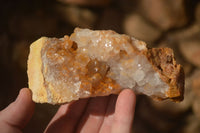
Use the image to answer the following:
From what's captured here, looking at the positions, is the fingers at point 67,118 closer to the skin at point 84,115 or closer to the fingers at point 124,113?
the skin at point 84,115

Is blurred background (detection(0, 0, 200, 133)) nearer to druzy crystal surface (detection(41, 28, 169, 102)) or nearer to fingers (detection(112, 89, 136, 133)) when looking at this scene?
druzy crystal surface (detection(41, 28, 169, 102))

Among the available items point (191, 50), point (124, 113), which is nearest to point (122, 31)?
point (191, 50)

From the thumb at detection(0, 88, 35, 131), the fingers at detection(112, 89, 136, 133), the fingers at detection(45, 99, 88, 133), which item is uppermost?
the fingers at detection(112, 89, 136, 133)

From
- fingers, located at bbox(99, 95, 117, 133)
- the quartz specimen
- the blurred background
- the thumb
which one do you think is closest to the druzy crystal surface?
the quartz specimen

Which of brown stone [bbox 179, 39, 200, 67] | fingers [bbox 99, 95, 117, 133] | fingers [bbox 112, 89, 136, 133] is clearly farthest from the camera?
brown stone [bbox 179, 39, 200, 67]

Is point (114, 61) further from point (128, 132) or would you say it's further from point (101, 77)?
point (128, 132)

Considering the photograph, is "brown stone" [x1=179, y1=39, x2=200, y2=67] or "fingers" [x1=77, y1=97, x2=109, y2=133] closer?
"fingers" [x1=77, y1=97, x2=109, y2=133]
